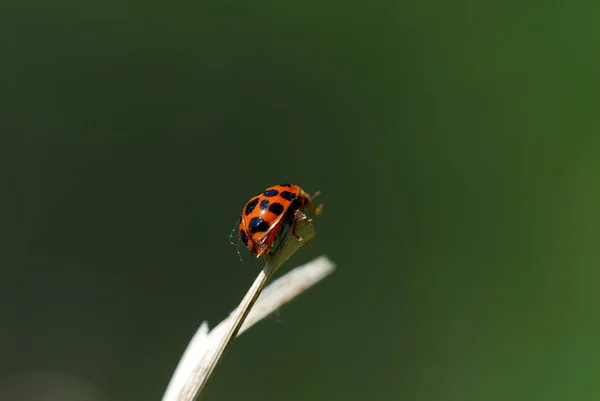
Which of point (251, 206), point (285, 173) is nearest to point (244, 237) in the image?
point (251, 206)

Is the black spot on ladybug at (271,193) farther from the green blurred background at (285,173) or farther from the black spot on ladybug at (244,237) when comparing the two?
the green blurred background at (285,173)

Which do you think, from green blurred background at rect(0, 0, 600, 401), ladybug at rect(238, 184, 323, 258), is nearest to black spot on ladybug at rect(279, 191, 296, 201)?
ladybug at rect(238, 184, 323, 258)

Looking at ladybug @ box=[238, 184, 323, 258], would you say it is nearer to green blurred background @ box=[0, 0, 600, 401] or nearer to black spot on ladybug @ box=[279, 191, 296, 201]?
black spot on ladybug @ box=[279, 191, 296, 201]

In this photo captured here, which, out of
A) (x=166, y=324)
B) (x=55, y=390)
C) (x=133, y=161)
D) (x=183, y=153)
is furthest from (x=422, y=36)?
(x=55, y=390)

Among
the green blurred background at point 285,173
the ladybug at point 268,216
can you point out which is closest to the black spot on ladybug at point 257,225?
the ladybug at point 268,216

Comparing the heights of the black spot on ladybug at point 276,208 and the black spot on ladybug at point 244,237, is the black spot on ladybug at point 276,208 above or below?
above

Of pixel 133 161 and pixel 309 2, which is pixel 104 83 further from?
pixel 309 2
